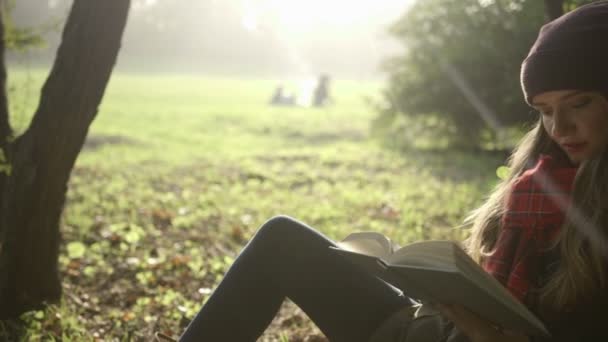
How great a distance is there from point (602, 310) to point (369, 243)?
0.65 meters

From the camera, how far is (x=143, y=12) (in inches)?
1724

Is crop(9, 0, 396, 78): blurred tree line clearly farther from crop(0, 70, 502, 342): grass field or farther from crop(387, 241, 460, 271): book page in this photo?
crop(387, 241, 460, 271): book page

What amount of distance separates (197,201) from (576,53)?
5.21m

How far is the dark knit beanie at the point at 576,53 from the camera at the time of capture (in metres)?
1.62

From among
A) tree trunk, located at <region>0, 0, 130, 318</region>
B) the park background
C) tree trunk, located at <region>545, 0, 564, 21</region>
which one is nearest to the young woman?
the park background

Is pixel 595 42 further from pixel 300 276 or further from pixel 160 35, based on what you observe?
pixel 160 35

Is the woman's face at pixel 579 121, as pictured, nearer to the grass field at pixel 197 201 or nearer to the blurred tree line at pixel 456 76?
the grass field at pixel 197 201

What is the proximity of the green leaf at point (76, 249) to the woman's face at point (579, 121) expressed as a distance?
3.43 metres

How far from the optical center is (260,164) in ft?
30.1

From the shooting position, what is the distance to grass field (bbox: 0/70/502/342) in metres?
3.42

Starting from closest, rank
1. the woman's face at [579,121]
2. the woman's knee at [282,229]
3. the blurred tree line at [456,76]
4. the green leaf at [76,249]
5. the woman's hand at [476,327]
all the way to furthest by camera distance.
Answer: the woman's hand at [476,327]
the woman's face at [579,121]
the woman's knee at [282,229]
the green leaf at [76,249]
the blurred tree line at [456,76]

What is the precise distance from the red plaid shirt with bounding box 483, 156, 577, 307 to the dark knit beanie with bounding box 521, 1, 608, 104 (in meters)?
0.25

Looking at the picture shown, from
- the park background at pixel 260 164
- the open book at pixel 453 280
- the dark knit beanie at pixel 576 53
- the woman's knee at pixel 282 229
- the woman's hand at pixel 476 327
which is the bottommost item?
the park background at pixel 260 164

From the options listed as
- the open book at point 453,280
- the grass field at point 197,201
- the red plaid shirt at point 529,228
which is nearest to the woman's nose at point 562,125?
the red plaid shirt at point 529,228
